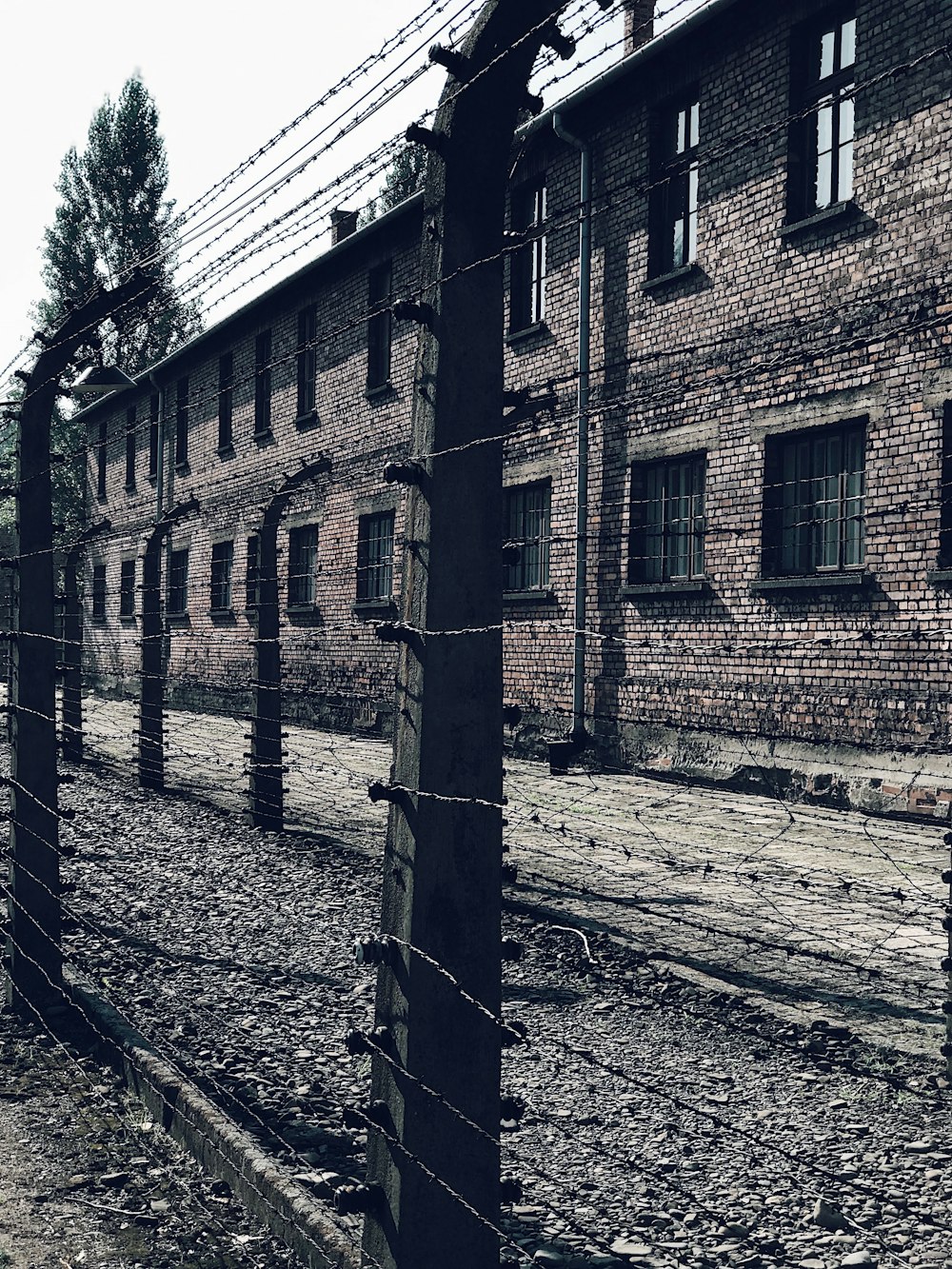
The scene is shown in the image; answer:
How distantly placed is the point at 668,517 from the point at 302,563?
909 cm

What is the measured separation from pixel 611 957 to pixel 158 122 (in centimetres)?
4033

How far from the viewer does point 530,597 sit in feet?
50.3

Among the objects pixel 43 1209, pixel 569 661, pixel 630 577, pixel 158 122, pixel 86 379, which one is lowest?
pixel 43 1209

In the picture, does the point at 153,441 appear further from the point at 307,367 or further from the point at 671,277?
the point at 671,277

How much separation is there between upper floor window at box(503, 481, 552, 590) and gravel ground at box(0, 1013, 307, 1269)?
10.8 metres

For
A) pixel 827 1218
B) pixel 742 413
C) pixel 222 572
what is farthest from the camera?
pixel 222 572

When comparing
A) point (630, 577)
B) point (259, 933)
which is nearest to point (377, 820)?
point (259, 933)

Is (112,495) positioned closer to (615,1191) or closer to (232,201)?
(232,201)

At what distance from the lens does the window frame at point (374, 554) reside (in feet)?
61.4

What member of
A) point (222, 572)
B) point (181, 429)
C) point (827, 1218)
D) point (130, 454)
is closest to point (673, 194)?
point (827, 1218)

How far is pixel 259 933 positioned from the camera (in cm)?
707

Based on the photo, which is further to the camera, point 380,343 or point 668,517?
point 380,343

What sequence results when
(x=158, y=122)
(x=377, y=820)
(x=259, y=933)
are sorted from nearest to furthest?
(x=259, y=933) → (x=377, y=820) → (x=158, y=122)

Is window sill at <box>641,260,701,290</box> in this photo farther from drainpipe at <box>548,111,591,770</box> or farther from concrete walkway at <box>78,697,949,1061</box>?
concrete walkway at <box>78,697,949,1061</box>
